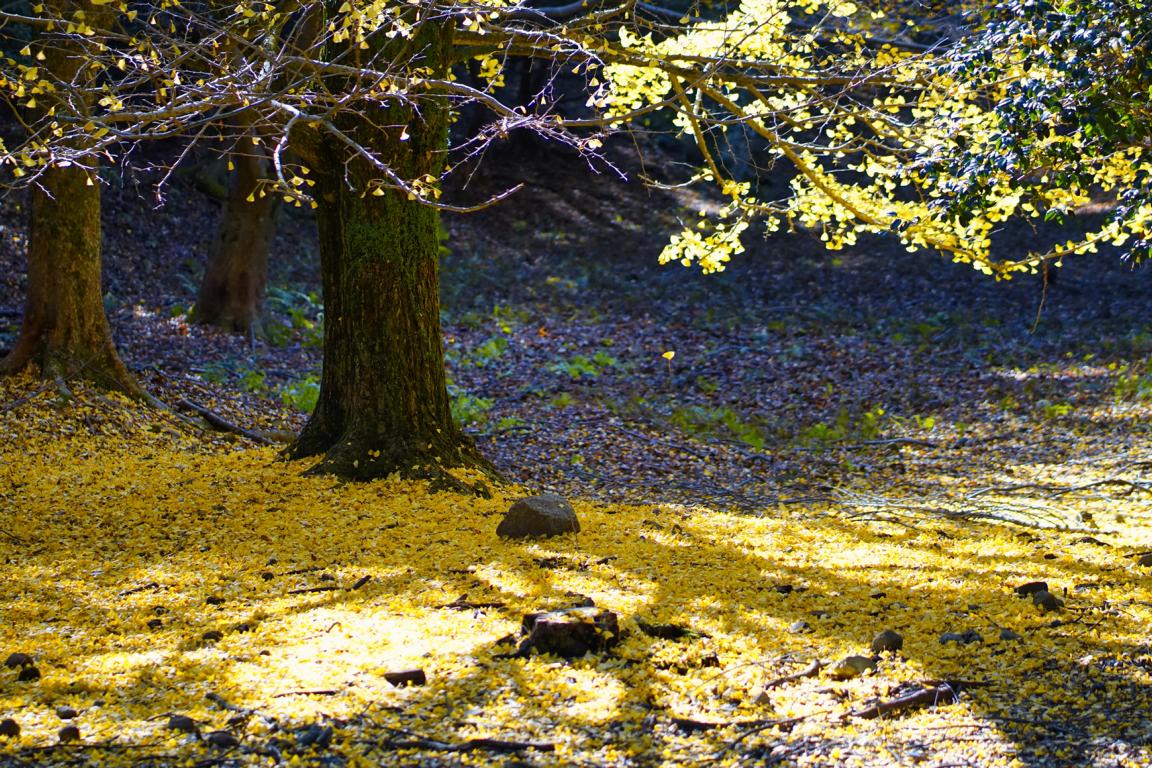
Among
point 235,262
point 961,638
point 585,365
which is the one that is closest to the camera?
point 961,638

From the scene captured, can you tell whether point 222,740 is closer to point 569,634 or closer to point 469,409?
point 569,634

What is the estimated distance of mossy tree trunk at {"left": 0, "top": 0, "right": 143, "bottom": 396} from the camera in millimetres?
8242

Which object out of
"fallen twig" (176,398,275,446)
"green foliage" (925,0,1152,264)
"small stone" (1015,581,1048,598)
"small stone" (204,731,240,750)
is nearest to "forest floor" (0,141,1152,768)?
"small stone" (204,731,240,750)

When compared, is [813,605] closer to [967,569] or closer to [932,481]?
[967,569]

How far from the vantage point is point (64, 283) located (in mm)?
8336

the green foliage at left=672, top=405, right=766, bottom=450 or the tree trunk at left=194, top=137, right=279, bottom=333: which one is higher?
the tree trunk at left=194, top=137, right=279, bottom=333

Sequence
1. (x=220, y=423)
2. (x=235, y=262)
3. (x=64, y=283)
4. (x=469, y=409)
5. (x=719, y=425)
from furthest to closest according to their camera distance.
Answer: (x=235, y=262), (x=719, y=425), (x=469, y=409), (x=220, y=423), (x=64, y=283)

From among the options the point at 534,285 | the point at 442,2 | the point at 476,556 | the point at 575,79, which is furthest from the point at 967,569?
the point at 575,79

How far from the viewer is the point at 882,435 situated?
10508 millimetres

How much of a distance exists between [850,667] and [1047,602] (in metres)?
1.30

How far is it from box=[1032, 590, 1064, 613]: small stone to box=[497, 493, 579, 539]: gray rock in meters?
2.45

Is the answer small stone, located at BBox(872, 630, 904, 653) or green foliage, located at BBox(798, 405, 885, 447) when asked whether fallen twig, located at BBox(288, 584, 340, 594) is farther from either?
green foliage, located at BBox(798, 405, 885, 447)

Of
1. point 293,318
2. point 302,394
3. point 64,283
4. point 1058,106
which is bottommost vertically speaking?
point 302,394

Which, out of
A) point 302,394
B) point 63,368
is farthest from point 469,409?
point 63,368
